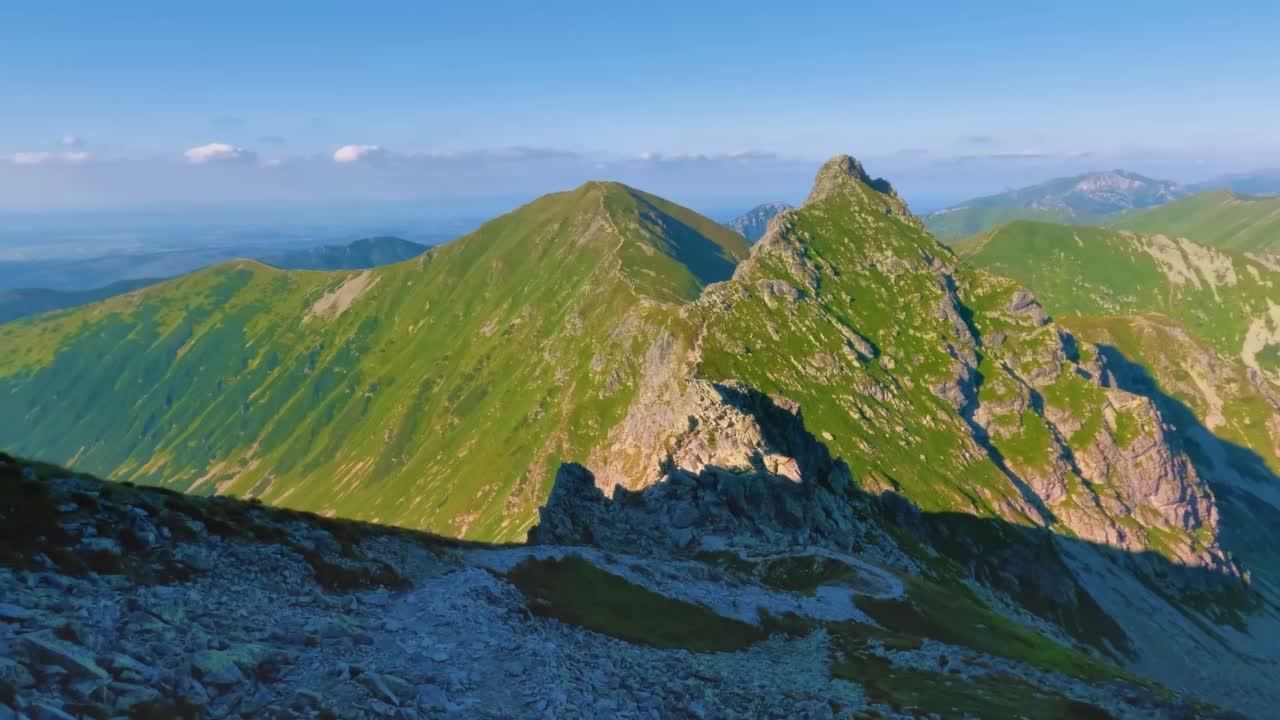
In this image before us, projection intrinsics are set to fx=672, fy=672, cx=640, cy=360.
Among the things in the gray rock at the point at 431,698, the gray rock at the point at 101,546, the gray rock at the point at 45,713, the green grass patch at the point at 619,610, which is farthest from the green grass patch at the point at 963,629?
the gray rock at the point at 45,713

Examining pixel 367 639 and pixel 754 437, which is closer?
pixel 367 639

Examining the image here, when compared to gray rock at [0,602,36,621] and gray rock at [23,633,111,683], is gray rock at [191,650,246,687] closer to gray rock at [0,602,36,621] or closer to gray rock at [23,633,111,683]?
gray rock at [23,633,111,683]

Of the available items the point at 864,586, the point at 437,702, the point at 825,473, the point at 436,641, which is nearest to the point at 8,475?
the point at 436,641

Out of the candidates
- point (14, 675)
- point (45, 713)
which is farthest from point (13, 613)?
point (45, 713)

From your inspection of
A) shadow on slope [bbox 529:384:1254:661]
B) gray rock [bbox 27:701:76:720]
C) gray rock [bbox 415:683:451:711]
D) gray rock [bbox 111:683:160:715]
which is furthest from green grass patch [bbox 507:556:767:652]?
gray rock [bbox 27:701:76:720]

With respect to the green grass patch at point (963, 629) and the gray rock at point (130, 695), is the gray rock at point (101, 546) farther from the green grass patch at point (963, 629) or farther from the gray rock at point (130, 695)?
the green grass patch at point (963, 629)

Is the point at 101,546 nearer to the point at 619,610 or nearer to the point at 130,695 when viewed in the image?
the point at 130,695

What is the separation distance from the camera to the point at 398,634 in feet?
104

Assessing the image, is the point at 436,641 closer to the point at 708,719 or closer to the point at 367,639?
the point at 367,639

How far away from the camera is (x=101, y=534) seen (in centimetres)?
2991

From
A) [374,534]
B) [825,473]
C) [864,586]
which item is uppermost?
Answer: [374,534]

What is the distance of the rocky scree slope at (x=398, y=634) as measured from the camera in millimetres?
22125

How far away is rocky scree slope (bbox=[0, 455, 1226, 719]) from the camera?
22125 millimetres

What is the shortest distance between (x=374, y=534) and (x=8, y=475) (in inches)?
801
